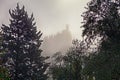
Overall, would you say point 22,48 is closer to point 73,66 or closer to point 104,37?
point 73,66

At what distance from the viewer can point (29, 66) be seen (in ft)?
190

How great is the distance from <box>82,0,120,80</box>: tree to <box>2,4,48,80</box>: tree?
18423 millimetres

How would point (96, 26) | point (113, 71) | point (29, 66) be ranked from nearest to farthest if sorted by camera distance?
1. point (113, 71)
2. point (96, 26)
3. point (29, 66)

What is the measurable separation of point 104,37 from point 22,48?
2172cm

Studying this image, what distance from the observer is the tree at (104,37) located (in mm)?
36487

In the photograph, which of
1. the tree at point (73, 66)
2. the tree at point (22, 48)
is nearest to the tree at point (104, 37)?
the tree at point (73, 66)

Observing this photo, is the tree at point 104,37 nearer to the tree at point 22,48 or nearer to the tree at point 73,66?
the tree at point 73,66

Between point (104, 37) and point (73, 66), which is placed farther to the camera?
point (73, 66)

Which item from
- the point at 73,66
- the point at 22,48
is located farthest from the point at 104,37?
the point at 22,48

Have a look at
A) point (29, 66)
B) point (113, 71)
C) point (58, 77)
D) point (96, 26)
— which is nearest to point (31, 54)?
point (29, 66)

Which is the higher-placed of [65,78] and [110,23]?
[110,23]

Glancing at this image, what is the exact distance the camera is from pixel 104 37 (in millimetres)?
39250

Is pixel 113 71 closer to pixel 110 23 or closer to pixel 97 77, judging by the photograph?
pixel 97 77

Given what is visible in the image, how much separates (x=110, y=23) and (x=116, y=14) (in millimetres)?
1407
